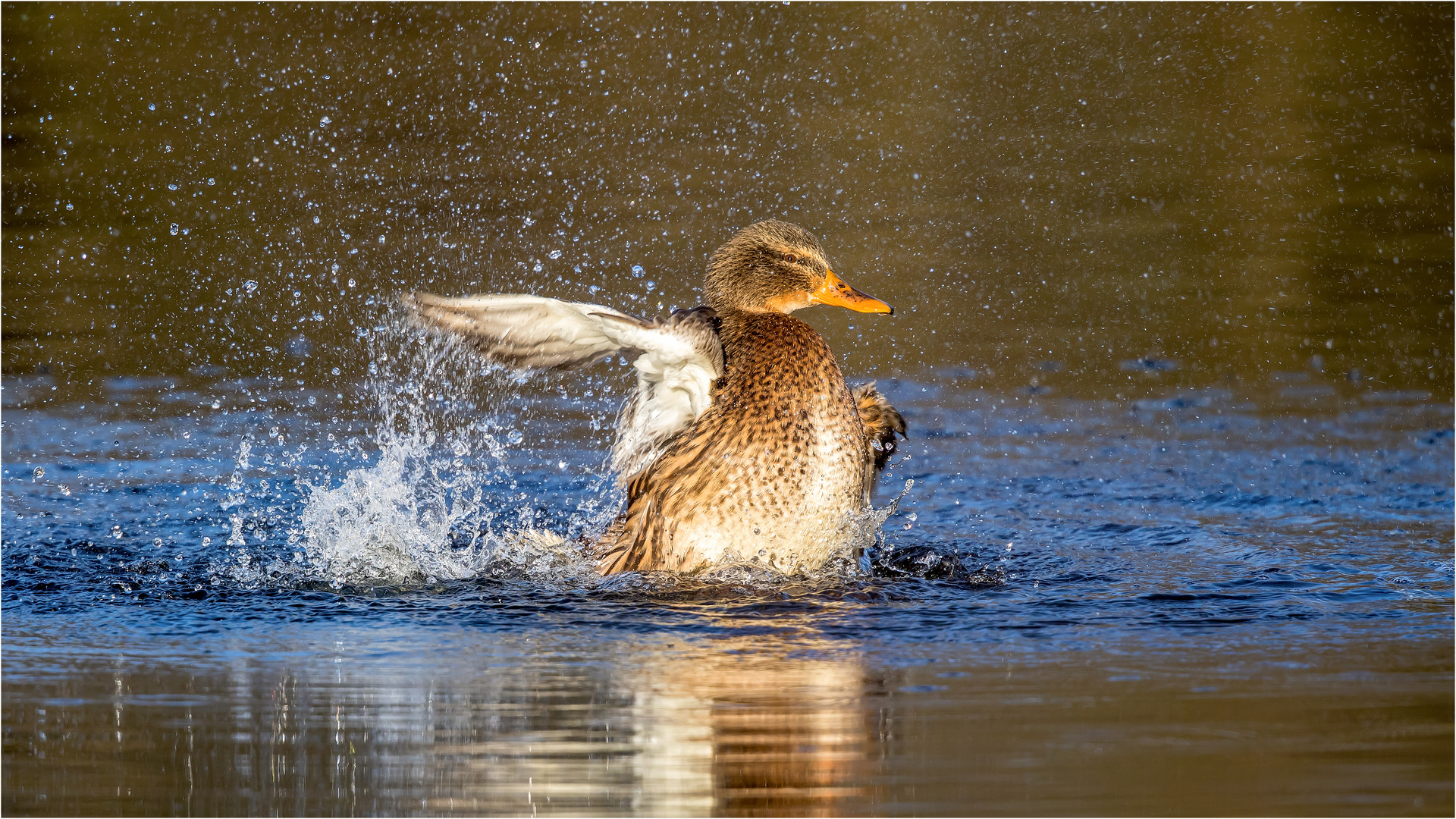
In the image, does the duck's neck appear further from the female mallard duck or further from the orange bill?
the orange bill

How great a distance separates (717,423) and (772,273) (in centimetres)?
72

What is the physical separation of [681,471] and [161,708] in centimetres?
227

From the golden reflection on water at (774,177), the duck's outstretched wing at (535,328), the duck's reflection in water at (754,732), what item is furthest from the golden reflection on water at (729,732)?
the golden reflection on water at (774,177)

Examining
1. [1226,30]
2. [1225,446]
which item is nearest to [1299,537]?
[1225,446]

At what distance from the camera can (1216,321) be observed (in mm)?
10055

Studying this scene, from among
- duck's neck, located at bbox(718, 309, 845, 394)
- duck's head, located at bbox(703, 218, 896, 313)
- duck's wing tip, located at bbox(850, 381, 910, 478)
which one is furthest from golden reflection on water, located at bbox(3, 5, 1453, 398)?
duck's neck, located at bbox(718, 309, 845, 394)

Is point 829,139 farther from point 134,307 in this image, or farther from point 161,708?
point 161,708

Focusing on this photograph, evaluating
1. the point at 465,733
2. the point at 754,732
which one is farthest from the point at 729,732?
the point at 465,733

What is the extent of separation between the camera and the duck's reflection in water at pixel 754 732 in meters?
3.62

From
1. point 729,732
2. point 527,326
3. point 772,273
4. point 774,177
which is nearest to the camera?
point 729,732

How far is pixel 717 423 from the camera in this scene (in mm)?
5996

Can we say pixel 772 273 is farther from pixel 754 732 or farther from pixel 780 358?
pixel 754 732

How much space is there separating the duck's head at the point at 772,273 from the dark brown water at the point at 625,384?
1.03m

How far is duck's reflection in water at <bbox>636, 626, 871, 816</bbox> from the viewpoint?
3.62m
